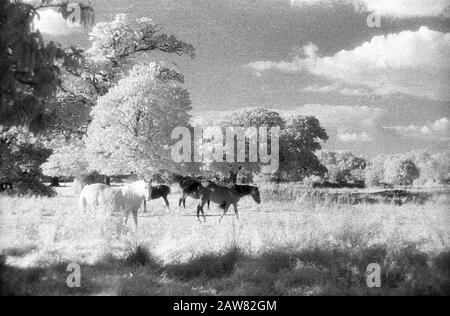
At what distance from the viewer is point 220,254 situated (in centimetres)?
836

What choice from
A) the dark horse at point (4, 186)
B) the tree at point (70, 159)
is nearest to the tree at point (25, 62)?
the tree at point (70, 159)

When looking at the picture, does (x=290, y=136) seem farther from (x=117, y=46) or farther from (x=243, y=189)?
(x=243, y=189)

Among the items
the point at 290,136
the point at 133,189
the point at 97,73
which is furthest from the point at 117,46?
the point at 290,136

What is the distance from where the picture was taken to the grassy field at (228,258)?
7.00 meters

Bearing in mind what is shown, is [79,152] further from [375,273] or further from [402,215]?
[375,273]

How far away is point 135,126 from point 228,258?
41.0ft

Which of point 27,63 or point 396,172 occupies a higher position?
point 396,172

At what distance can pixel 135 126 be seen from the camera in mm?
19344

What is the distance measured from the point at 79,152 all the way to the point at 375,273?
17779 millimetres

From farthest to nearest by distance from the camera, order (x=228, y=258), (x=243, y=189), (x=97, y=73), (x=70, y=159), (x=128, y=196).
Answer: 1. (x=97, y=73)
2. (x=70, y=159)
3. (x=243, y=189)
4. (x=128, y=196)
5. (x=228, y=258)

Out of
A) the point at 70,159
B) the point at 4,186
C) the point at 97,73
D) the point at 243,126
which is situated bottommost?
the point at 4,186

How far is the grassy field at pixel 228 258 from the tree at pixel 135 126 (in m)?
7.87

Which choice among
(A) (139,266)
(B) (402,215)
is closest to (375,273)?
(A) (139,266)
